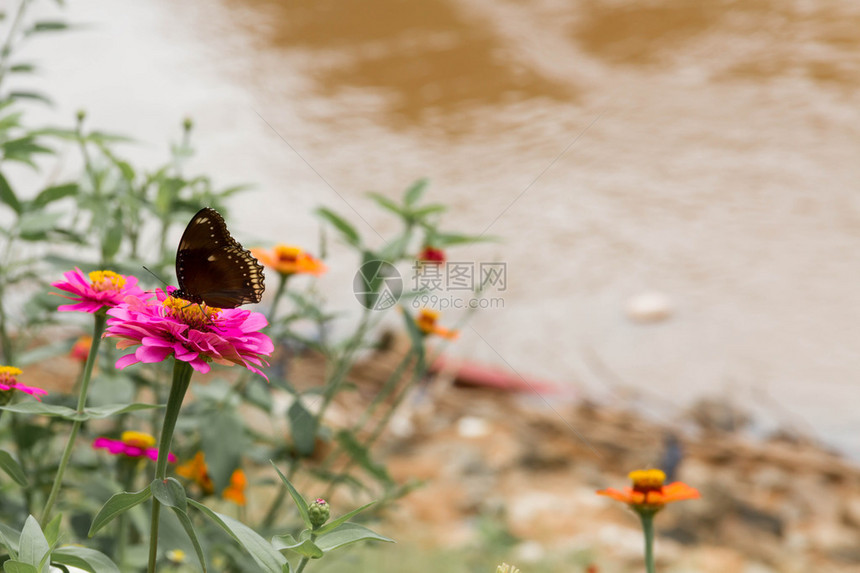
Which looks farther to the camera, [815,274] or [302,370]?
Result: [815,274]

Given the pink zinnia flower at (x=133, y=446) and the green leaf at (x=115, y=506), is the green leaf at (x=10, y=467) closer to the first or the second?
the green leaf at (x=115, y=506)

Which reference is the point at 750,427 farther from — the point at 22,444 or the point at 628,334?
the point at 22,444

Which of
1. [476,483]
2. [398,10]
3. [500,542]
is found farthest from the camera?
[398,10]

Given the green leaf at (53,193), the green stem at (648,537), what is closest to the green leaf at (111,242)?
the green leaf at (53,193)

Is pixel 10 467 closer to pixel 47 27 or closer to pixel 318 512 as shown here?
pixel 318 512

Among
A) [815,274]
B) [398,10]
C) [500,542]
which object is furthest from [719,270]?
[398,10]

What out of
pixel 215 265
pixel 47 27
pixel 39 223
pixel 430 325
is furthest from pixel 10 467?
pixel 47 27
